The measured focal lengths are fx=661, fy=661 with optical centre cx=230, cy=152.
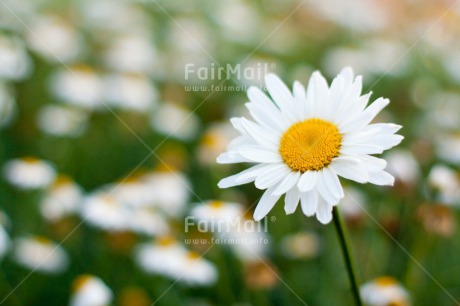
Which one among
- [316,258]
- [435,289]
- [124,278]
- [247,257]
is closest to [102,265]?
[124,278]

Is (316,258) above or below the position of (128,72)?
below

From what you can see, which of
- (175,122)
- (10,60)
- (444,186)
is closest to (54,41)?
(10,60)

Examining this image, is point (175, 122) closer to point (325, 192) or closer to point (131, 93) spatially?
point (131, 93)

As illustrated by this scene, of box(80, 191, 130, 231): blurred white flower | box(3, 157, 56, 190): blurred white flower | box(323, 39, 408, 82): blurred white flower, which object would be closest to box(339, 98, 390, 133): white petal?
box(80, 191, 130, 231): blurred white flower

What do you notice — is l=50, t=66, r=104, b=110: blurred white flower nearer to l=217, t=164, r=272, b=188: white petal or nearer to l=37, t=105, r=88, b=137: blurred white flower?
l=37, t=105, r=88, b=137: blurred white flower

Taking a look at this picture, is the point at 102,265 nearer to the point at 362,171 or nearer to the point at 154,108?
the point at 154,108

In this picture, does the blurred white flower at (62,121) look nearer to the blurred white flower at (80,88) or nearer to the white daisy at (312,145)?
the blurred white flower at (80,88)
